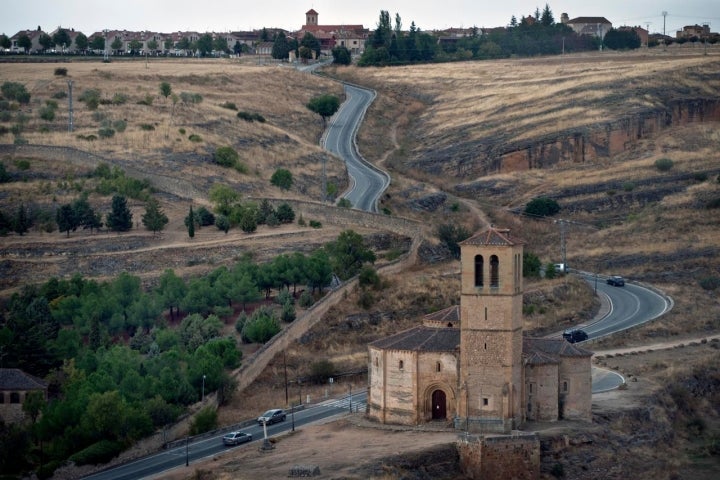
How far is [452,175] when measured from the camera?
143000 mm

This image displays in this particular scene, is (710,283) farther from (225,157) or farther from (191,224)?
(225,157)

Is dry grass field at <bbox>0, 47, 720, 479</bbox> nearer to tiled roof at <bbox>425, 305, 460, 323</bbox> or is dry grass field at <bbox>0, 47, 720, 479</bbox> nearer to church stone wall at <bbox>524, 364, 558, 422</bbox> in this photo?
church stone wall at <bbox>524, 364, 558, 422</bbox>

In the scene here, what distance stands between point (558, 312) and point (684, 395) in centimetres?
1686

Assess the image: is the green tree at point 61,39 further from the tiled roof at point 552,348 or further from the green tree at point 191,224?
the tiled roof at point 552,348

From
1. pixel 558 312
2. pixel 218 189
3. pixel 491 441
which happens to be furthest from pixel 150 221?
pixel 491 441

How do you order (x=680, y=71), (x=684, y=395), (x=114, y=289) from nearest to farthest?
(x=684, y=395) < (x=114, y=289) < (x=680, y=71)

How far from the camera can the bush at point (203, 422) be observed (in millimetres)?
76875

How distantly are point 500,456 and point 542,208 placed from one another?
194ft

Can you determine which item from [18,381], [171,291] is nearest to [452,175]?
[171,291]

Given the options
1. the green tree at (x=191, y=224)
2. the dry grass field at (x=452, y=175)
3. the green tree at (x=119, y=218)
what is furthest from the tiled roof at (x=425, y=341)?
the green tree at (x=119, y=218)

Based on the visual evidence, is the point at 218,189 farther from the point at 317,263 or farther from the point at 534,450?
the point at 534,450

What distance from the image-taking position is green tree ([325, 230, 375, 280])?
10181 centimetres

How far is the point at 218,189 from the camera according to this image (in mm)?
114562

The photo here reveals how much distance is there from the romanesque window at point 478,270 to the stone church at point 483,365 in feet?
0.14
